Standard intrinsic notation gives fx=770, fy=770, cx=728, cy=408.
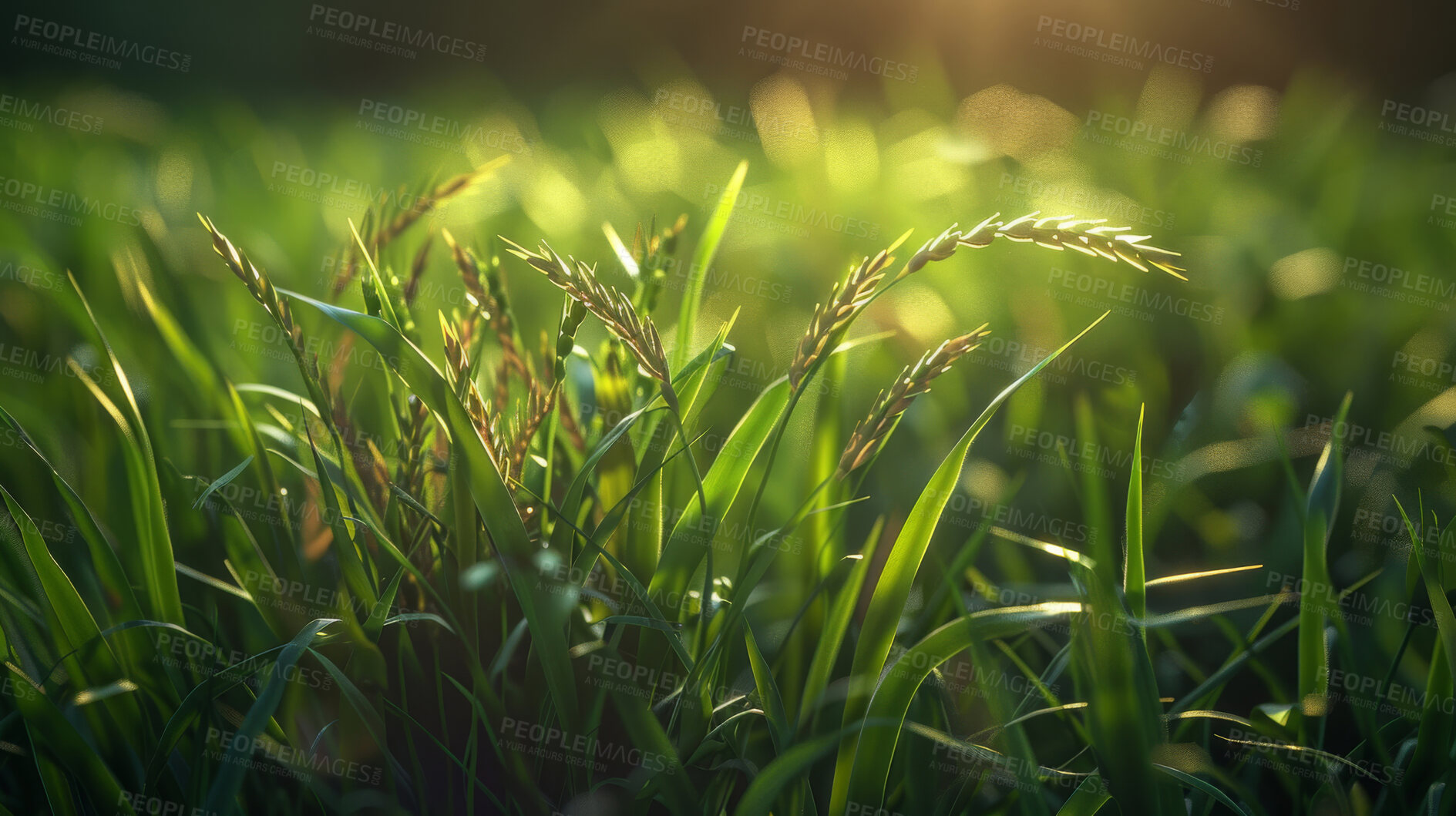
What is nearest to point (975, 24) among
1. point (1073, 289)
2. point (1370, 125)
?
point (1370, 125)

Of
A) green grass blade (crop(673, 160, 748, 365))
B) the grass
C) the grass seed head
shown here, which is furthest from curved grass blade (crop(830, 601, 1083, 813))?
green grass blade (crop(673, 160, 748, 365))

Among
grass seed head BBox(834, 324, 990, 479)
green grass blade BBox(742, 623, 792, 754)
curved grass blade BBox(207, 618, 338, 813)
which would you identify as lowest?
curved grass blade BBox(207, 618, 338, 813)

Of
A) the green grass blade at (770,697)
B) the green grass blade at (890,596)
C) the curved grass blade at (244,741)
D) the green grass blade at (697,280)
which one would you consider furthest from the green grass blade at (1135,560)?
the curved grass blade at (244,741)

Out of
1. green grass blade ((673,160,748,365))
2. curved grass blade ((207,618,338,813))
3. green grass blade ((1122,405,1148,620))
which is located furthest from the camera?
green grass blade ((673,160,748,365))

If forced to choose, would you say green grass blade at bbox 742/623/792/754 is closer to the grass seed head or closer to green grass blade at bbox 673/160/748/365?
the grass seed head

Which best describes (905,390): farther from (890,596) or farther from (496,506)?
(496,506)

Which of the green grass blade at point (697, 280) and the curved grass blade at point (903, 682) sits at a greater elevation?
the green grass blade at point (697, 280)

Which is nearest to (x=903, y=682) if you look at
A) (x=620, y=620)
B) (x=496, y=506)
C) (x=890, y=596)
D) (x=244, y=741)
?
(x=890, y=596)

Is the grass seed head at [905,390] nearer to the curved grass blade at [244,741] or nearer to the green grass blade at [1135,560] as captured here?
the green grass blade at [1135,560]
